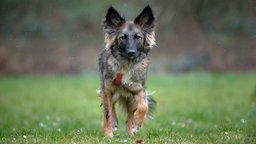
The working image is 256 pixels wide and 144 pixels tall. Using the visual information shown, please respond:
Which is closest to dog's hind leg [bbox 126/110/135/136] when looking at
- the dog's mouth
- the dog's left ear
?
the dog's mouth

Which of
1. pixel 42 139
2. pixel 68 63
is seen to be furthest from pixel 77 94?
pixel 42 139

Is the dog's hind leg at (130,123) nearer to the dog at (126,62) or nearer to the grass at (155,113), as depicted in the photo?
the dog at (126,62)

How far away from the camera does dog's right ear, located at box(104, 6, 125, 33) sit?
334 inches

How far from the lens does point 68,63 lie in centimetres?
2211

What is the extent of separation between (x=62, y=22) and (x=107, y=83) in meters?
15.3

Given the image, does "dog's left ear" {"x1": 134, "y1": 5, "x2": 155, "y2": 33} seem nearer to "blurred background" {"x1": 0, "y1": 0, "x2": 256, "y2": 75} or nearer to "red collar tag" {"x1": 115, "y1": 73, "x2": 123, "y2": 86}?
"red collar tag" {"x1": 115, "y1": 73, "x2": 123, "y2": 86}

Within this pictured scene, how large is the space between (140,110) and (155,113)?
4391 millimetres

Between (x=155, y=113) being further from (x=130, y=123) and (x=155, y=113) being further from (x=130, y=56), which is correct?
(x=130, y=56)

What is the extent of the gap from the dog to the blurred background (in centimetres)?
1130

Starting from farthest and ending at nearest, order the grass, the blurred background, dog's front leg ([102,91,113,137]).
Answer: the blurred background
dog's front leg ([102,91,113,137])
the grass

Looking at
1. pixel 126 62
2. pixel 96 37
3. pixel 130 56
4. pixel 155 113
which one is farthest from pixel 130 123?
pixel 96 37

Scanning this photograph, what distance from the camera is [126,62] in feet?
27.6

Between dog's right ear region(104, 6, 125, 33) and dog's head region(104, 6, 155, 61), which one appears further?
dog's right ear region(104, 6, 125, 33)

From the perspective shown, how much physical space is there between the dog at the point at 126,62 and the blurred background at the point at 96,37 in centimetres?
1130
